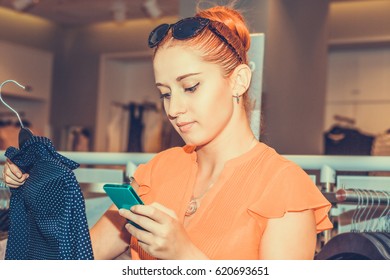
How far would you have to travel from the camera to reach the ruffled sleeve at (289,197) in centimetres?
90

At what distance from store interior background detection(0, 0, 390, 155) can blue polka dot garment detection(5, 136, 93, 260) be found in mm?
842

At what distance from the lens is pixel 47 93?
224 inches

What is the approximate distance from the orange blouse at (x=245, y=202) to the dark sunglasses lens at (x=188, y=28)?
219 millimetres

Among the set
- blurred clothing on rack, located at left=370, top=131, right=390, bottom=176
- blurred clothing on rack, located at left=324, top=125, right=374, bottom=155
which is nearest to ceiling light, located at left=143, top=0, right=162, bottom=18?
blurred clothing on rack, located at left=324, top=125, right=374, bottom=155

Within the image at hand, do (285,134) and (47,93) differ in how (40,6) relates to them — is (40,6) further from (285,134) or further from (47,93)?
(285,134)

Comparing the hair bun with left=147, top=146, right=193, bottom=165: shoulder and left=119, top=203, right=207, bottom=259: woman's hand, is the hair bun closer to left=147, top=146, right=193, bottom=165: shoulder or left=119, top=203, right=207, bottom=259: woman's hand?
left=147, top=146, right=193, bottom=165: shoulder

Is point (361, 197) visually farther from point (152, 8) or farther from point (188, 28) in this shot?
point (152, 8)

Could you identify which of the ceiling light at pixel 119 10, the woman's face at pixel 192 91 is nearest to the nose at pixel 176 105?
the woman's face at pixel 192 91

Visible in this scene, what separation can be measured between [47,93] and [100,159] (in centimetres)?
427
